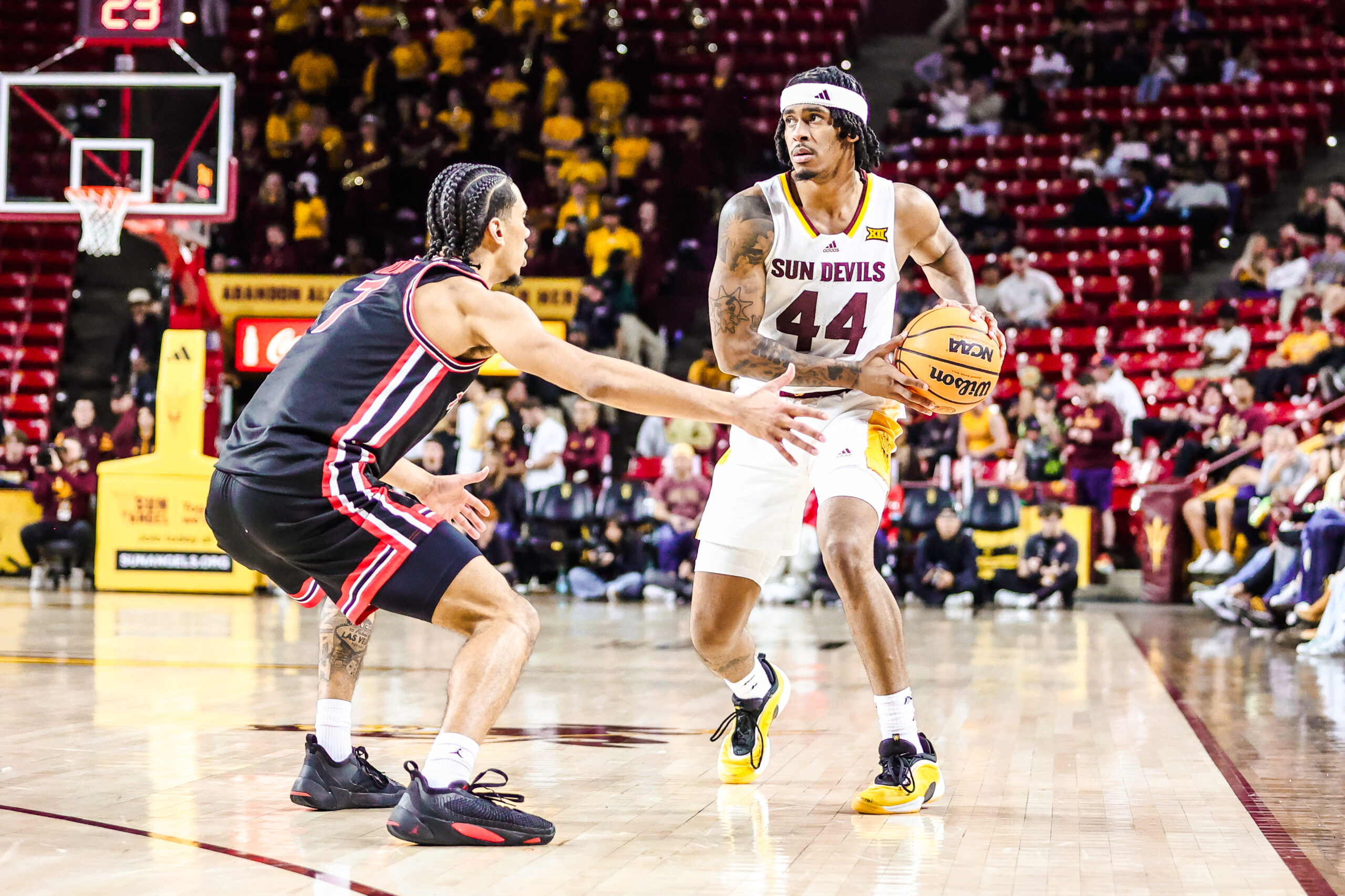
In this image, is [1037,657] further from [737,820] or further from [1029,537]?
[737,820]

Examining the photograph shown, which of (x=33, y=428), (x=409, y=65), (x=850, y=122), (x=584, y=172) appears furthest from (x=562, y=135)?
(x=850, y=122)

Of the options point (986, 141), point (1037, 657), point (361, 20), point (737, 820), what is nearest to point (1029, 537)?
point (1037, 657)

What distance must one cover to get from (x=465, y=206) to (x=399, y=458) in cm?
70

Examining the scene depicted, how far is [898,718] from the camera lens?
14.9 ft

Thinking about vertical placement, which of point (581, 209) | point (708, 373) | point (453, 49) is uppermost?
point (453, 49)

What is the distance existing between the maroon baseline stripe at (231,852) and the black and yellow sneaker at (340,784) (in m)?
0.48

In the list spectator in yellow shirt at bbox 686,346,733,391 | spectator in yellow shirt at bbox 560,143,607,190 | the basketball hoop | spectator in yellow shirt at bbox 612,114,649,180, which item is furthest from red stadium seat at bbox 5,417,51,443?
spectator in yellow shirt at bbox 686,346,733,391

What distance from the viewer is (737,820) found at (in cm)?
421

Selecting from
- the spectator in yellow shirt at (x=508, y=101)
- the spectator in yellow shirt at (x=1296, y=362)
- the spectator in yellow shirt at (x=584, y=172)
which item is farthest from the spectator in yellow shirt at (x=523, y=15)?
the spectator in yellow shirt at (x=1296, y=362)

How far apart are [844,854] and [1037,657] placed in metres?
5.52

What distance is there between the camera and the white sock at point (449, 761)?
379 cm

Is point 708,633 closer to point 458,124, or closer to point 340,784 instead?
point 340,784

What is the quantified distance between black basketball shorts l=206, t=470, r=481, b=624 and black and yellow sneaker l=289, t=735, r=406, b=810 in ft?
1.96

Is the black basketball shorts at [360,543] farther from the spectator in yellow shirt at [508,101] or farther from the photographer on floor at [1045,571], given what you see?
the spectator in yellow shirt at [508,101]
